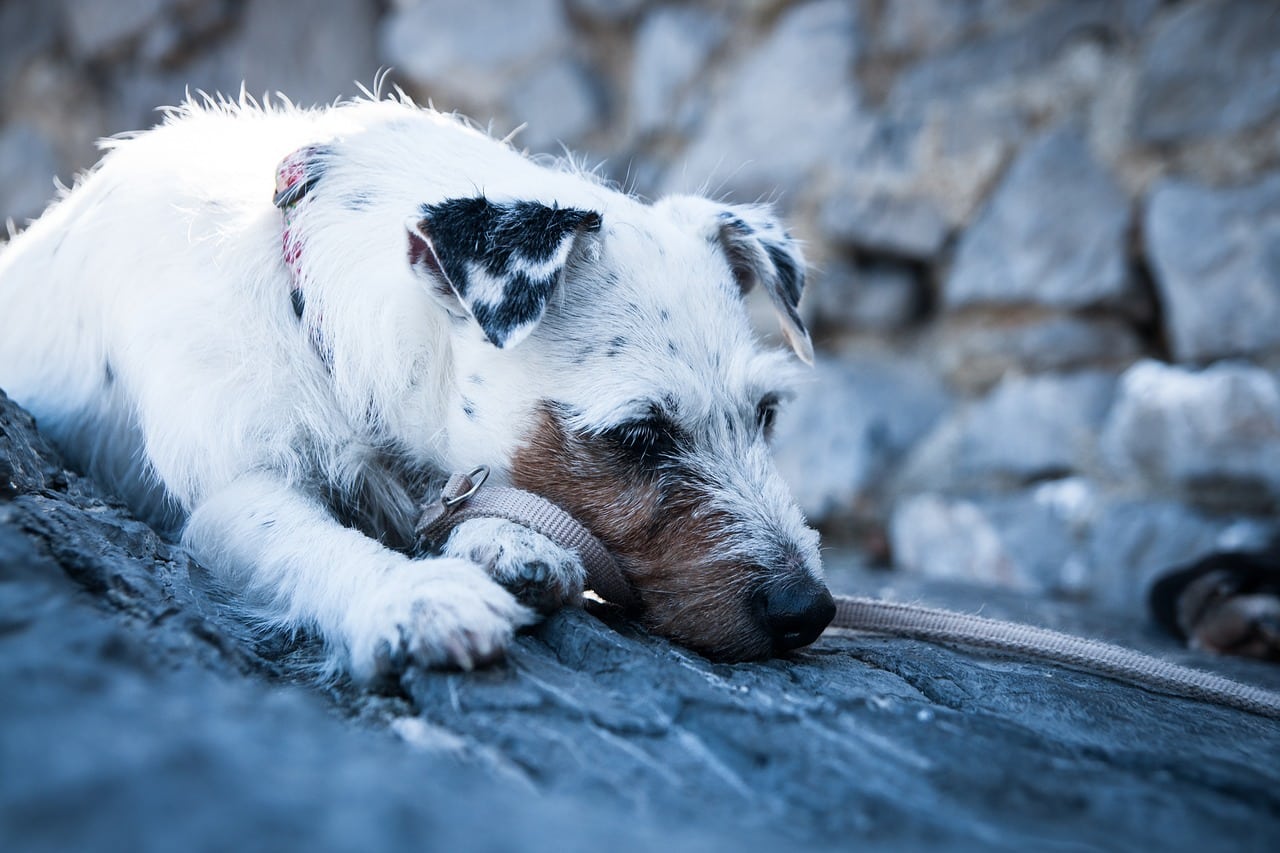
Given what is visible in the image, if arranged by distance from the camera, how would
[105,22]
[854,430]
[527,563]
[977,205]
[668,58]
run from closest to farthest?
[527,563] < [977,205] < [854,430] < [668,58] < [105,22]

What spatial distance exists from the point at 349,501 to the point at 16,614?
113cm

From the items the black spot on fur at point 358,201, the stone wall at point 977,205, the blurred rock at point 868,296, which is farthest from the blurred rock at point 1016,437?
the black spot on fur at point 358,201

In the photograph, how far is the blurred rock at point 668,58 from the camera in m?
4.70

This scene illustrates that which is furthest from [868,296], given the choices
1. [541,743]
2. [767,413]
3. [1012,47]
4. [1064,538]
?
[541,743]

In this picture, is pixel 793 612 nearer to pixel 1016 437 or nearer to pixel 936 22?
pixel 1016 437

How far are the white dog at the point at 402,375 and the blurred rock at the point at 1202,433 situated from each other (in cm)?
190

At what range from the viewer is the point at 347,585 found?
179cm

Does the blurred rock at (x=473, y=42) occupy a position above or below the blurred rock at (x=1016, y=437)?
above

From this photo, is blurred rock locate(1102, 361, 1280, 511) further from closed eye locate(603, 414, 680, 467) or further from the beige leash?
closed eye locate(603, 414, 680, 467)

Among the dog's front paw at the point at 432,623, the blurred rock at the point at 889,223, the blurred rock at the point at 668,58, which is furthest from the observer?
the blurred rock at the point at 668,58

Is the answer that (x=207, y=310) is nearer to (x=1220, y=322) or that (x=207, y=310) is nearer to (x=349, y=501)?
(x=349, y=501)

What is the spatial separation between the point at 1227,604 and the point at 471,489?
2.31 meters

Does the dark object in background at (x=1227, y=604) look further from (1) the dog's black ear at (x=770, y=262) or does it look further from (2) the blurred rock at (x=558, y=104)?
(2) the blurred rock at (x=558, y=104)

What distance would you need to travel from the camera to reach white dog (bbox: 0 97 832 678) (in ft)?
6.58
